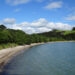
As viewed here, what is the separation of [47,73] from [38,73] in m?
1.41

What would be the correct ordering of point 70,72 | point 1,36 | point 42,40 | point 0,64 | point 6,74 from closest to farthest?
point 6,74
point 70,72
point 0,64
point 1,36
point 42,40

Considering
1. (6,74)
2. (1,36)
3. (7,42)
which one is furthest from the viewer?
(7,42)

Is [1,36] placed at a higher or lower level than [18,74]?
higher

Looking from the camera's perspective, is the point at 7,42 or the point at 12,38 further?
the point at 12,38

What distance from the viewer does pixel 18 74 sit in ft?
128

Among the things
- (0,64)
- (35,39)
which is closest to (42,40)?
(35,39)

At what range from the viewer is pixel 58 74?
39.6 meters

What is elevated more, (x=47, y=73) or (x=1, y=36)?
(x=1, y=36)

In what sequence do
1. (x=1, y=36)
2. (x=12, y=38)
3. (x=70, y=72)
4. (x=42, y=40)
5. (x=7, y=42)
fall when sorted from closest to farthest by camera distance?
(x=70, y=72)
(x=1, y=36)
(x=7, y=42)
(x=12, y=38)
(x=42, y=40)

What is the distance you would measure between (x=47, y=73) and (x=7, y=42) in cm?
6650

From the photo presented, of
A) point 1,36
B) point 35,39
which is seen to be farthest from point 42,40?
point 1,36

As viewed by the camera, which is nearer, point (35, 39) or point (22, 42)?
point (22, 42)

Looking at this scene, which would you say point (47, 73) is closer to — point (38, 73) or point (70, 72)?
point (38, 73)

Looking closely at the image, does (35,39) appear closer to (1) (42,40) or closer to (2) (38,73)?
(1) (42,40)
